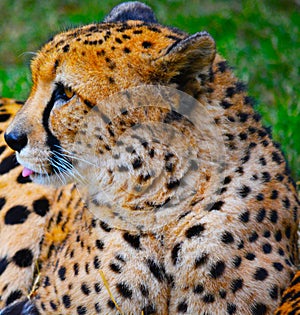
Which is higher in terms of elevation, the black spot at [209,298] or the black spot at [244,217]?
the black spot at [244,217]

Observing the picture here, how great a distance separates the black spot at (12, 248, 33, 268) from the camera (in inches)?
116

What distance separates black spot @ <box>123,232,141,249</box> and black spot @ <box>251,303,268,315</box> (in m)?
0.45

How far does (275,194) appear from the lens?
2.51m

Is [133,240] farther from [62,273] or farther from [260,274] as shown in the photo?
[260,274]

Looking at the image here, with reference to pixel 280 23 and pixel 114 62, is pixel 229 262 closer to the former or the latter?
pixel 114 62

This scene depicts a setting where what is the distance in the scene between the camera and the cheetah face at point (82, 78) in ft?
7.79

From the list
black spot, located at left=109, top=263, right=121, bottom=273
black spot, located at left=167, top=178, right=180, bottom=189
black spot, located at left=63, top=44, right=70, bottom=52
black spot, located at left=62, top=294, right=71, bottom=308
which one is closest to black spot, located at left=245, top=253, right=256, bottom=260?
black spot, located at left=167, top=178, right=180, bottom=189

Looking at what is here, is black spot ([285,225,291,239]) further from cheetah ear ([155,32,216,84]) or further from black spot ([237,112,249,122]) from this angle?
cheetah ear ([155,32,216,84])

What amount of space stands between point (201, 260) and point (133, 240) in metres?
0.27

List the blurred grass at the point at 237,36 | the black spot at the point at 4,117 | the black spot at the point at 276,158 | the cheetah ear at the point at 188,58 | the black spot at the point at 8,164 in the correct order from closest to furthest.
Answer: the cheetah ear at the point at 188,58 < the black spot at the point at 276,158 < the black spot at the point at 8,164 < the black spot at the point at 4,117 < the blurred grass at the point at 237,36

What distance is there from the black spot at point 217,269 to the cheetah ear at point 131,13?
1111mm

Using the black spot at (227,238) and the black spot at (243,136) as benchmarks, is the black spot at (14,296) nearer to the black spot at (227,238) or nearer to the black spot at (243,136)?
the black spot at (227,238)

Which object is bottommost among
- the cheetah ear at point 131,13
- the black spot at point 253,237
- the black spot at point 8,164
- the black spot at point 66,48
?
the black spot at point 253,237

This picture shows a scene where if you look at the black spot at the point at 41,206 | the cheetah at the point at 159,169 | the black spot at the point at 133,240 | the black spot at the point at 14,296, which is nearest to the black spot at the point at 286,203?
the cheetah at the point at 159,169
